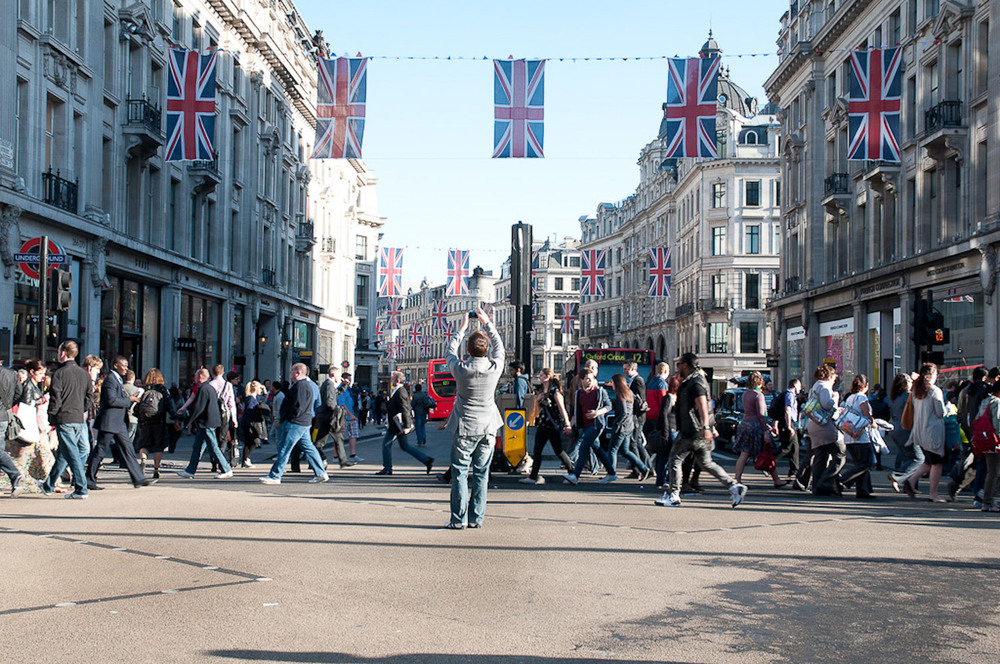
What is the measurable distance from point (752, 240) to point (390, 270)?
3512 cm

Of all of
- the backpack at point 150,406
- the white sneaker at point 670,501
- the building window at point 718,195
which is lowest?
the white sneaker at point 670,501

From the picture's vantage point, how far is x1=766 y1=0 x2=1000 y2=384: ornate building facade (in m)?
30.8

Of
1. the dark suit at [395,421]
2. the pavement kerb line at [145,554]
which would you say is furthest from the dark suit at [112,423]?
the dark suit at [395,421]

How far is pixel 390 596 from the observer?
707 cm

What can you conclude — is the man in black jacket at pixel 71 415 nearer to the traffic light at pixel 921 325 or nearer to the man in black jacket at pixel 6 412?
the man in black jacket at pixel 6 412

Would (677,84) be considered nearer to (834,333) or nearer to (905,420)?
(905,420)

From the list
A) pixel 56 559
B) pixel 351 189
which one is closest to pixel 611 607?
pixel 56 559

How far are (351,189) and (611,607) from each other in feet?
212

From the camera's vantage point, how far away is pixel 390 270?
4794 cm

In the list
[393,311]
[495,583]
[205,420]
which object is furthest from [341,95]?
[393,311]

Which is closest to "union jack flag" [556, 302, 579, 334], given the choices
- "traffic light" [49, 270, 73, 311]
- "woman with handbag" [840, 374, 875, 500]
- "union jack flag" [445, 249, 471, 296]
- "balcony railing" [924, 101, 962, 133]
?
"union jack flag" [445, 249, 471, 296]

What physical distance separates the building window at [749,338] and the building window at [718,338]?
0.99 metres

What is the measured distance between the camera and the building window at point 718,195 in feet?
248

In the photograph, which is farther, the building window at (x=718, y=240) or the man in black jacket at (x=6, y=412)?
the building window at (x=718, y=240)
